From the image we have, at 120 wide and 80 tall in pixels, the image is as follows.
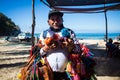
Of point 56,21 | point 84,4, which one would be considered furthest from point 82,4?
point 56,21

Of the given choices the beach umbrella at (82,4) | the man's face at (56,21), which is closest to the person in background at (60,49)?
the man's face at (56,21)

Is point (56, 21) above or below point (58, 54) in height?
above

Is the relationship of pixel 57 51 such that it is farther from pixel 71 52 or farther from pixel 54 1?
pixel 54 1

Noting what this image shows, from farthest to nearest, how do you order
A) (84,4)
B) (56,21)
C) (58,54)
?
1. (84,4)
2. (56,21)
3. (58,54)

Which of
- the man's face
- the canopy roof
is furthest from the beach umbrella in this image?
the man's face

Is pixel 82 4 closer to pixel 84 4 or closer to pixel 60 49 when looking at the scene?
pixel 84 4

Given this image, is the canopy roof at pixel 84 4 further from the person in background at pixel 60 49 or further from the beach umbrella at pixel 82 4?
the person in background at pixel 60 49

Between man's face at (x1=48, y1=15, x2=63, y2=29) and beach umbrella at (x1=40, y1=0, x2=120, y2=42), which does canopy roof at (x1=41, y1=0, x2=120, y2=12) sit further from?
man's face at (x1=48, y1=15, x2=63, y2=29)

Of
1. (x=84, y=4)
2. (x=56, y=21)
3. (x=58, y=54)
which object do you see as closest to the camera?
(x=58, y=54)

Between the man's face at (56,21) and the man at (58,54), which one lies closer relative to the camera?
the man at (58,54)

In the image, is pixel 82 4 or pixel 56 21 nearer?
pixel 56 21

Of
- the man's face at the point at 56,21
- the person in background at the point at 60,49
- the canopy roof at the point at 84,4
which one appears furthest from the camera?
the canopy roof at the point at 84,4

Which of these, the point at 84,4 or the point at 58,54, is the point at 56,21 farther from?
the point at 84,4

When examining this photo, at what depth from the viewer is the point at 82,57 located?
2.93 metres
